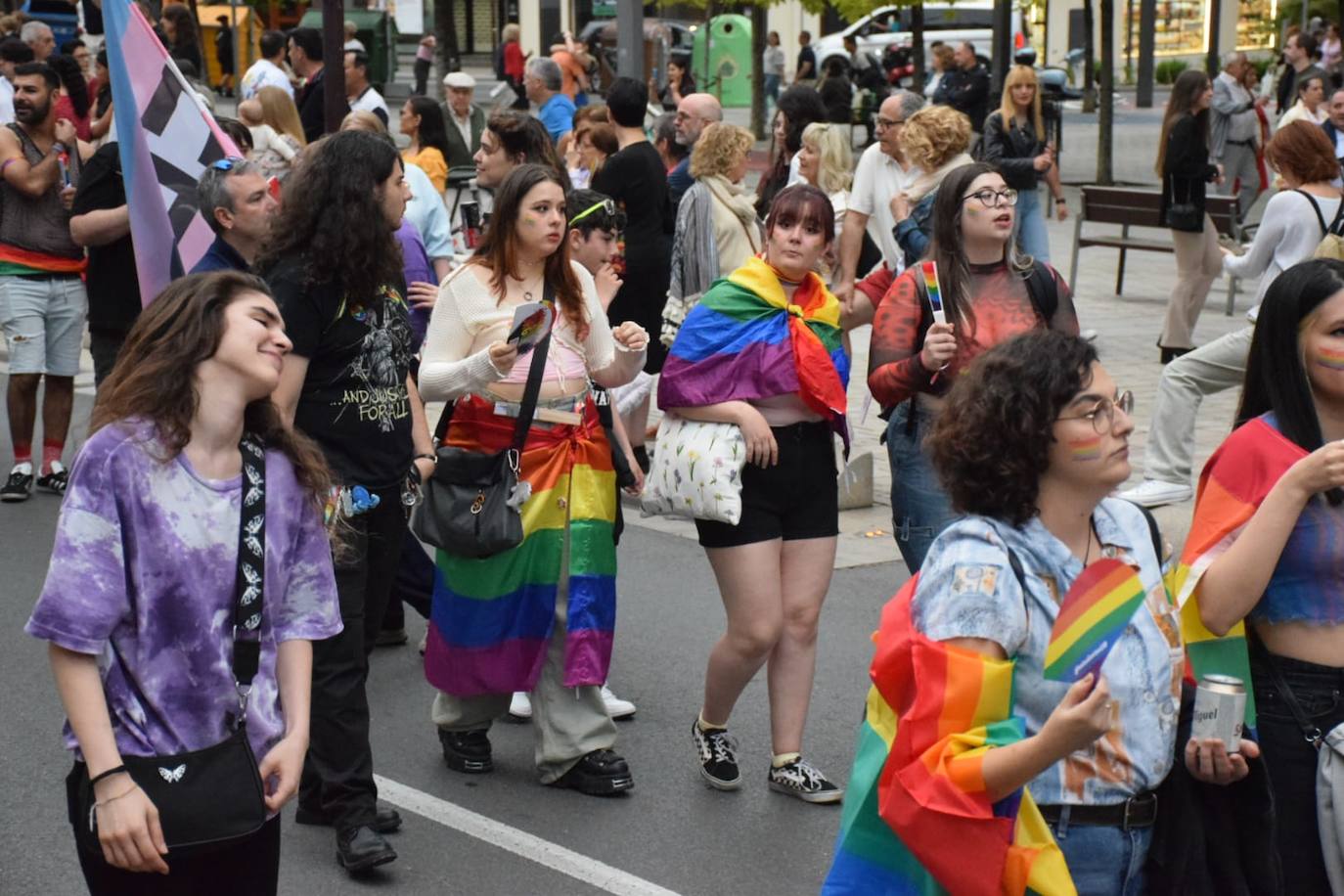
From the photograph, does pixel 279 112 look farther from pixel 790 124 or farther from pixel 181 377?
pixel 181 377

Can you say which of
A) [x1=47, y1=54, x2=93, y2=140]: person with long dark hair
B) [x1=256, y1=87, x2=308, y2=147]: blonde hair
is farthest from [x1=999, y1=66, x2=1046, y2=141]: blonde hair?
[x1=47, y1=54, x2=93, y2=140]: person with long dark hair

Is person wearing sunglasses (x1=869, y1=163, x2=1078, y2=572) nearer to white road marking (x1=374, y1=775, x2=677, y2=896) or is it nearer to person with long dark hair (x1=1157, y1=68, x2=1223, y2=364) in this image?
white road marking (x1=374, y1=775, x2=677, y2=896)

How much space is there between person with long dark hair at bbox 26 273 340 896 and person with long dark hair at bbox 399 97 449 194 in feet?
23.4

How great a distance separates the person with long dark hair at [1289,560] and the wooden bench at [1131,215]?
35.5ft

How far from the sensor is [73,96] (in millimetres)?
13664

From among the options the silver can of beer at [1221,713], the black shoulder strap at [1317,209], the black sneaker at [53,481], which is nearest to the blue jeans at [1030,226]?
the black shoulder strap at [1317,209]

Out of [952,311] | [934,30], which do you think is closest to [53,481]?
[952,311]

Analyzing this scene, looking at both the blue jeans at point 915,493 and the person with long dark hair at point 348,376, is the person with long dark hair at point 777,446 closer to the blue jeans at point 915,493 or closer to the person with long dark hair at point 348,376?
the blue jeans at point 915,493

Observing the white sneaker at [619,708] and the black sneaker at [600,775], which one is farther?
the white sneaker at [619,708]

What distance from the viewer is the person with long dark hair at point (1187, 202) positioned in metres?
12.5

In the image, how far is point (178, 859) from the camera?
323 centimetres

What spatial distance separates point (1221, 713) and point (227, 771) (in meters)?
1.64

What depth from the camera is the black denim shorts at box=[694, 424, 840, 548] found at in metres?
5.41

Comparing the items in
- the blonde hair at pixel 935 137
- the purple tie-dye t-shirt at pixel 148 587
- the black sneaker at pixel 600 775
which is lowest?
the black sneaker at pixel 600 775
